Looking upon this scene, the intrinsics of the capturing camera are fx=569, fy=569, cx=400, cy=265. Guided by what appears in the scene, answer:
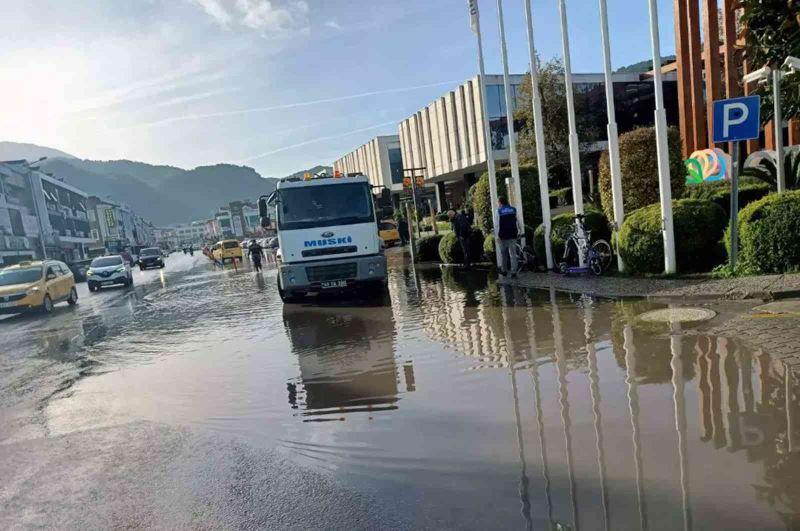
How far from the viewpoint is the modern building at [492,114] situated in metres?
40.6

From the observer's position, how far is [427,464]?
13.5 feet

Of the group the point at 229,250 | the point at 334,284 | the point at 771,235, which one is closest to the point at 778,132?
the point at 771,235

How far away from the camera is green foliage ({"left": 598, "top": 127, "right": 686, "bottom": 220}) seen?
1329 cm

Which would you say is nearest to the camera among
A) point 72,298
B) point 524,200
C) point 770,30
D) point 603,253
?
point 770,30

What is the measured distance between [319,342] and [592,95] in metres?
37.5

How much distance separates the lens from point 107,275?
26.2m

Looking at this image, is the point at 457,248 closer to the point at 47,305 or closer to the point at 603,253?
the point at 603,253

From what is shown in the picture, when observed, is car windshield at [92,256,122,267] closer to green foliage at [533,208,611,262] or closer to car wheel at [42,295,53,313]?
car wheel at [42,295,53,313]

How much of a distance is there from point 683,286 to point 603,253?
320 cm

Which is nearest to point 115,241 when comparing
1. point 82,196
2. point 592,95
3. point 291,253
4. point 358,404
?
point 82,196

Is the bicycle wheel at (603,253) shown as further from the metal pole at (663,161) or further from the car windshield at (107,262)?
the car windshield at (107,262)

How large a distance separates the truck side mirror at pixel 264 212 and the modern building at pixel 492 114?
2517 cm

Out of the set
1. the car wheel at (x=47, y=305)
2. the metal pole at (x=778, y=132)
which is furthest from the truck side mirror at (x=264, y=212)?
the metal pole at (x=778, y=132)

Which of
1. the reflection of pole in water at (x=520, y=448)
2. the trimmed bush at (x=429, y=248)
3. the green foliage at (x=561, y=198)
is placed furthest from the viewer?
the green foliage at (x=561, y=198)
